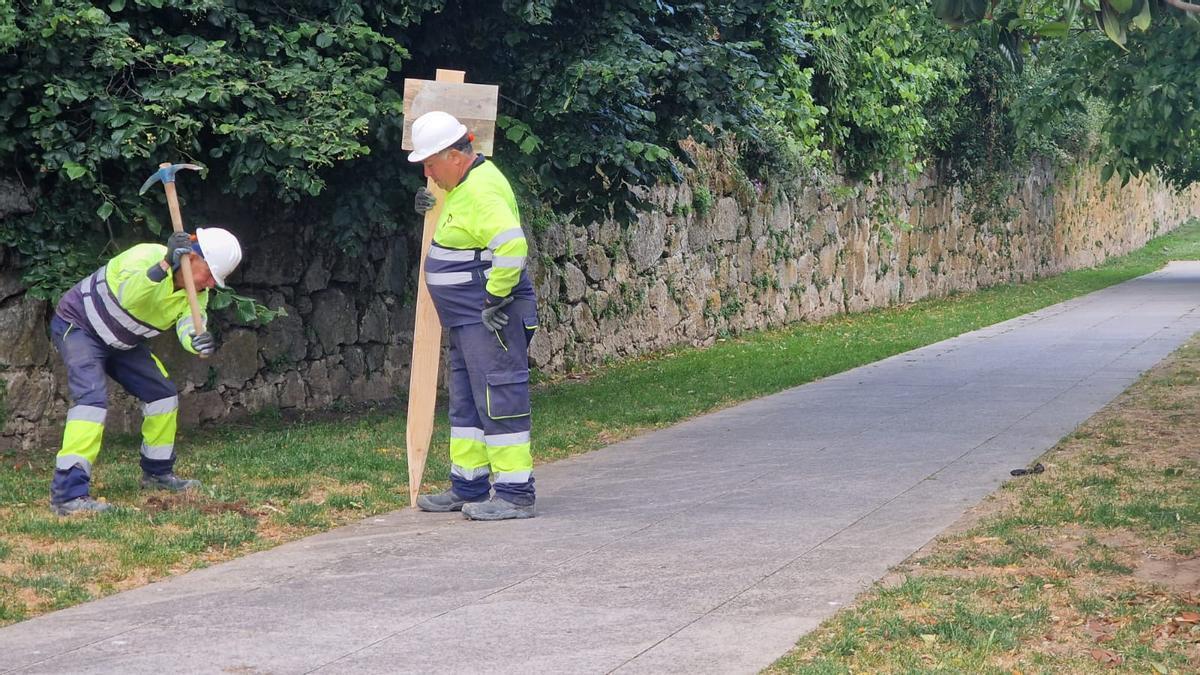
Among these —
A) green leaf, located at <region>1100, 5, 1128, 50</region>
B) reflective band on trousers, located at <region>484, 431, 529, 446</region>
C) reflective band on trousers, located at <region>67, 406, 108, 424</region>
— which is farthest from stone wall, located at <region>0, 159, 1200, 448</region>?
green leaf, located at <region>1100, 5, 1128, 50</region>

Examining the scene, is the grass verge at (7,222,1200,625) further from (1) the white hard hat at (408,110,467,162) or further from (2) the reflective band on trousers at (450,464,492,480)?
(1) the white hard hat at (408,110,467,162)

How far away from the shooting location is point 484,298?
22.9 feet

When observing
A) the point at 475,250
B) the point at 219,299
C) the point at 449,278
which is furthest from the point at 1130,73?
the point at 219,299

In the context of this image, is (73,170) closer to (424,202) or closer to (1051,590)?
(424,202)

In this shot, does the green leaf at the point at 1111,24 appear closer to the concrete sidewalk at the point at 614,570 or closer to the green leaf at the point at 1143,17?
the green leaf at the point at 1143,17

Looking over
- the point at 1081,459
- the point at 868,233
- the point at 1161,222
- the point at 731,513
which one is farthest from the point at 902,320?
the point at 1161,222

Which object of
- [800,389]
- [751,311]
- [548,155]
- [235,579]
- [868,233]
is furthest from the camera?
[868,233]

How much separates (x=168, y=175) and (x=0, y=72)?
194 cm

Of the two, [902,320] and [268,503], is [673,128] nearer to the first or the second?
[268,503]

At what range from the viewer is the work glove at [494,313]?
6.84 metres

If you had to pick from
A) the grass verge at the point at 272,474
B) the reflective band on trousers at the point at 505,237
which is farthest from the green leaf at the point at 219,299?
the reflective band on trousers at the point at 505,237

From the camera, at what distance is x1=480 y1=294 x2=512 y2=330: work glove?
6.84 m

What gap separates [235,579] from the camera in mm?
5906

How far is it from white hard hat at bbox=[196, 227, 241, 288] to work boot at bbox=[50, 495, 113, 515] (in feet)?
4.01
